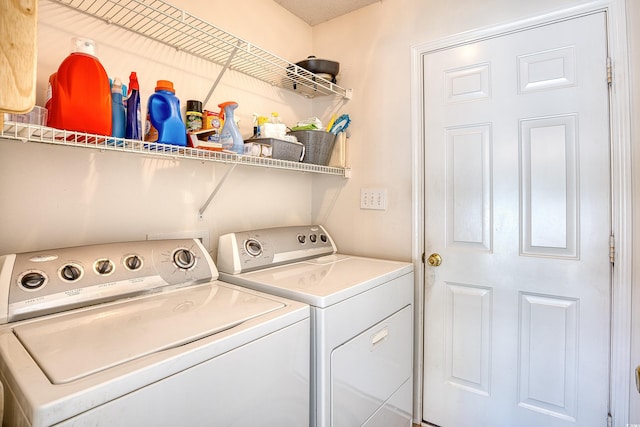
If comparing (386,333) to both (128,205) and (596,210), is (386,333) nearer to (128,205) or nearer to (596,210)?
(596,210)

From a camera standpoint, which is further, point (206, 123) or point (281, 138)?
point (281, 138)

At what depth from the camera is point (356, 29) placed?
6.97 ft

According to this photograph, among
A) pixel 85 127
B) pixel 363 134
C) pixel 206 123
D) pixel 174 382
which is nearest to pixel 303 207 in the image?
pixel 363 134

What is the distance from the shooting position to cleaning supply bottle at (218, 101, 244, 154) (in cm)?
145

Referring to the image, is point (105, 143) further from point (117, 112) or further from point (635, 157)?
point (635, 157)

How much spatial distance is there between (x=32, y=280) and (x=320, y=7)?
6.73ft

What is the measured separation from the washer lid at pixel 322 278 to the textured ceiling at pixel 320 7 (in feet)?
5.14

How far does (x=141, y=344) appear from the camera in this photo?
79 centimetres

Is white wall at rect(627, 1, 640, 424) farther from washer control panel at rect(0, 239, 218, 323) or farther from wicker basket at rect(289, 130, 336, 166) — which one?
washer control panel at rect(0, 239, 218, 323)

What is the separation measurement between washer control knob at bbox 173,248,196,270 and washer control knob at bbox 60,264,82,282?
0.31 meters

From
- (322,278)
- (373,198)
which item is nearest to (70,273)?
(322,278)

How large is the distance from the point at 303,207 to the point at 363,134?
0.62 meters

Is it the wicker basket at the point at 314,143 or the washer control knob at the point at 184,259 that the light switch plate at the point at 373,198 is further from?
the washer control knob at the point at 184,259

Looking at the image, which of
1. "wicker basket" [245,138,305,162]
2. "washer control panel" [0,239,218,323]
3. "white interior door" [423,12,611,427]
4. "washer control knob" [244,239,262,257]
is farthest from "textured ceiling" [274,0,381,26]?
"washer control panel" [0,239,218,323]
